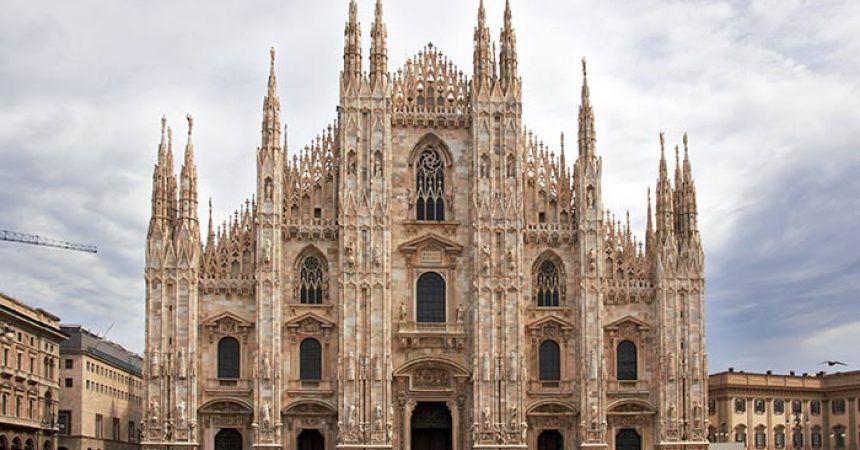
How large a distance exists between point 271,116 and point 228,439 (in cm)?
1868

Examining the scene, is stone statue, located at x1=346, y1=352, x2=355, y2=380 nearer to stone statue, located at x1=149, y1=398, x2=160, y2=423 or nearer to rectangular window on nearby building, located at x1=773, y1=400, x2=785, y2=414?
stone statue, located at x1=149, y1=398, x2=160, y2=423

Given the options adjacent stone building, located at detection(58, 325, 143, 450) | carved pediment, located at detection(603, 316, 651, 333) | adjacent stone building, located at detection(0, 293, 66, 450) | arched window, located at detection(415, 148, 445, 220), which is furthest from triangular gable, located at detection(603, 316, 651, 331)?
adjacent stone building, located at detection(0, 293, 66, 450)

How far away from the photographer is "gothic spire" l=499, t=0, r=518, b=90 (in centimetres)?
7356

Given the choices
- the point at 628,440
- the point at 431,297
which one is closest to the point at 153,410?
the point at 431,297

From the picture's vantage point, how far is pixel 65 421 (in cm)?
8662

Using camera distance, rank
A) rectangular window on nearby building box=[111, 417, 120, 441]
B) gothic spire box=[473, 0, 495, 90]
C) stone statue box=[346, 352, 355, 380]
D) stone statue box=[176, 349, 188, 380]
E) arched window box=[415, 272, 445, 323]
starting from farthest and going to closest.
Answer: rectangular window on nearby building box=[111, 417, 120, 441]
gothic spire box=[473, 0, 495, 90]
arched window box=[415, 272, 445, 323]
stone statue box=[346, 352, 355, 380]
stone statue box=[176, 349, 188, 380]

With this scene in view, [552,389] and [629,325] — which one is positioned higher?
[629,325]

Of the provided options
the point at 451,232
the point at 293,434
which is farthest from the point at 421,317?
the point at 293,434

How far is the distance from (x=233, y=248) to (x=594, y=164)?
21661mm

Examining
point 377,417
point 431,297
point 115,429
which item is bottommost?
point 115,429

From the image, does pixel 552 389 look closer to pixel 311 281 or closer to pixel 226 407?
pixel 311 281

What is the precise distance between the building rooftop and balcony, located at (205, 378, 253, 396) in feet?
72.4

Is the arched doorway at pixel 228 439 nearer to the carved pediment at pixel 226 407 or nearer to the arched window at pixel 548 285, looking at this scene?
the carved pediment at pixel 226 407

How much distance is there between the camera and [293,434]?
228 ft
